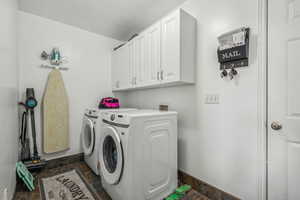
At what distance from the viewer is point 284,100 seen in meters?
1.15

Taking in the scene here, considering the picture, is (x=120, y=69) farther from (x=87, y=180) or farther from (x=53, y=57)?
(x=87, y=180)

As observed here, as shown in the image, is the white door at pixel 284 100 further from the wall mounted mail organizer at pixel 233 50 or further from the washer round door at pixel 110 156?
the washer round door at pixel 110 156

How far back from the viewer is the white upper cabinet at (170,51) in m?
1.60

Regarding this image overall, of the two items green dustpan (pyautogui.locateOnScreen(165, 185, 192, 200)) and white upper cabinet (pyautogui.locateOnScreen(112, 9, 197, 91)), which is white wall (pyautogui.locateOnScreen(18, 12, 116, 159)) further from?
green dustpan (pyautogui.locateOnScreen(165, 185, 192, 200))

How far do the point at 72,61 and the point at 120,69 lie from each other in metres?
0.88

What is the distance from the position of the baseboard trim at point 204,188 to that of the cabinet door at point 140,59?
4.82ft

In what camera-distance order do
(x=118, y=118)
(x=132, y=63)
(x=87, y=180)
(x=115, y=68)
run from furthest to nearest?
(x=115, y=68)
(x=132, y=63)
(x=87, y=180)
(x=118, y=118)

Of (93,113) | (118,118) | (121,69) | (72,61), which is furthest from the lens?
(121,69)

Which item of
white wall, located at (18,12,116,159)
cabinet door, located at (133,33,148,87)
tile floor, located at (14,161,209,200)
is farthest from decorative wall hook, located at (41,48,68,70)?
tile floor, located at (14,161,209,200)

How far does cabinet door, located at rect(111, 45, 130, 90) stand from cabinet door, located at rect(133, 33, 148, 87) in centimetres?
30

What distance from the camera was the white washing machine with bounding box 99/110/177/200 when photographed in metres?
1.29

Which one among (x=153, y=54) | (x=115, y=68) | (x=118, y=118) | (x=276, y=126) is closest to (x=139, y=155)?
(x=118, y=118)

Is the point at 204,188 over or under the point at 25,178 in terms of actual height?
under

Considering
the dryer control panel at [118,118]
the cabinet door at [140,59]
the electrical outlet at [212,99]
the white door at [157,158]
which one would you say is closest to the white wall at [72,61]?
the cabinet door at [140,59]
